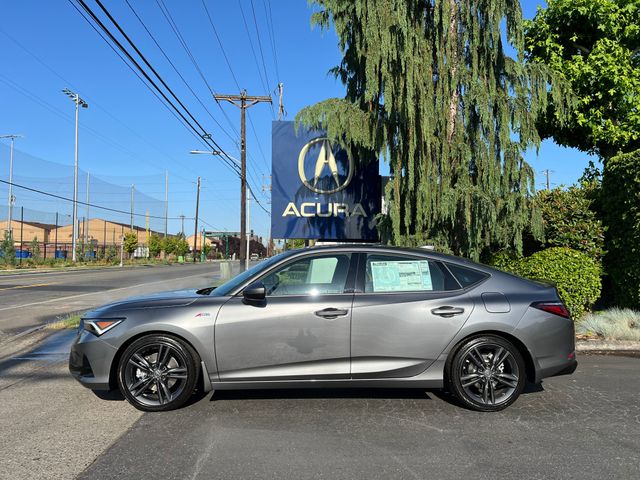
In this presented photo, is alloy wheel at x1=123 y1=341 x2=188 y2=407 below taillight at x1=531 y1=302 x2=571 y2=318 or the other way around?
below

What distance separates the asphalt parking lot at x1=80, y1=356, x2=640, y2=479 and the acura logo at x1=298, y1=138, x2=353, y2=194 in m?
6.52

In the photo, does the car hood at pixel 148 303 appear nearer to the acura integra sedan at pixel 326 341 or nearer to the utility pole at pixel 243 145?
the acura integra sedan at pixel 326 341

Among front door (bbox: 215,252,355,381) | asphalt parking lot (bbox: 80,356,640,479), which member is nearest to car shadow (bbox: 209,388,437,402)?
asphalt parking lot (bbox: 80,356,640,479)

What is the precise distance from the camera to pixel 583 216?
340 inches

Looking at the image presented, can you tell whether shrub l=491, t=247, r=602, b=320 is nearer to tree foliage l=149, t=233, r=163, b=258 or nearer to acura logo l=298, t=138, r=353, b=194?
acura logo l=298, t=138, r=353, b=194

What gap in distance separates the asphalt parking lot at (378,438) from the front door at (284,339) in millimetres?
402

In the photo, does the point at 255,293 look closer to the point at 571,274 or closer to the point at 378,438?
the point at 378,438

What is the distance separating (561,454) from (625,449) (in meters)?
0.51

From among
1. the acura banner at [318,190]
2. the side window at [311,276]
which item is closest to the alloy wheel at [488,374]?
the side window at [311,276]

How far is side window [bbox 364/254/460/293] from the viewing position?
4.56m

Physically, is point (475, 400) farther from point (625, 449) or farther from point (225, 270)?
point (225, 270)

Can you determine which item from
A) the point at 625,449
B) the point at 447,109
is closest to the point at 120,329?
the point at 625,449

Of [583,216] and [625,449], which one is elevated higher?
[583,216]

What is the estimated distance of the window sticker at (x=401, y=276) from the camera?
457cm
